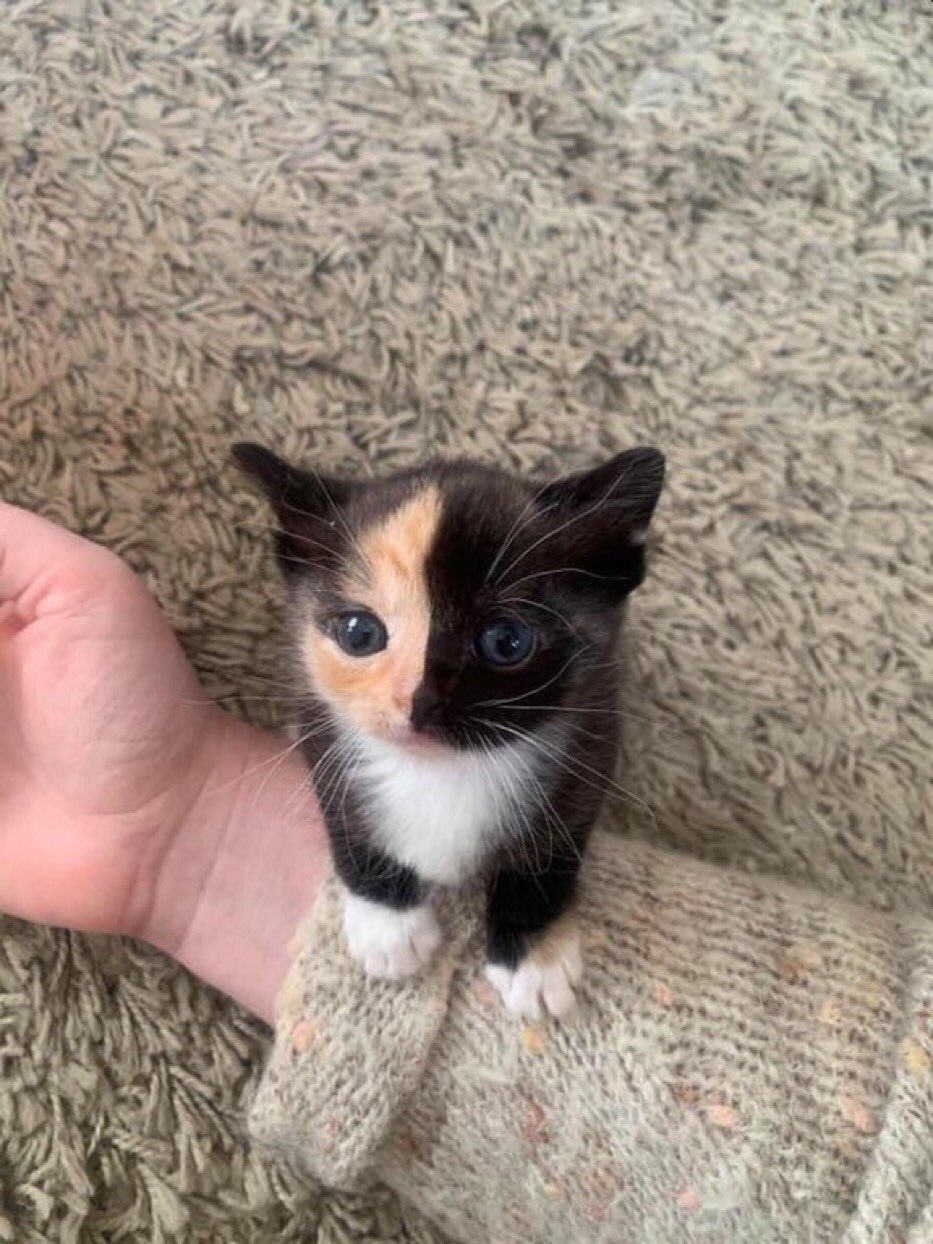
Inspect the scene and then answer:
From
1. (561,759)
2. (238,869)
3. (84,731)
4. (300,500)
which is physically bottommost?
(238,869)

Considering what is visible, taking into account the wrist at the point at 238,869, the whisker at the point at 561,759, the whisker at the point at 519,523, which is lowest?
the wrist at the point at 238,869

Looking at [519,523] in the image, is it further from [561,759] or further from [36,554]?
[36,554]

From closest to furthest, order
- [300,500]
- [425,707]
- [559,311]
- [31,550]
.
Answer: [425,707], [300,500], [31,550], [559,311]

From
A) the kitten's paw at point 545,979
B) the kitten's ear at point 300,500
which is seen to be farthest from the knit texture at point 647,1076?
the kitten's ear at point 300,500

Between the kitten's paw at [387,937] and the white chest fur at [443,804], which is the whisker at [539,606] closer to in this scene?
the white chest fur at [443,804]

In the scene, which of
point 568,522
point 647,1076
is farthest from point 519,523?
point 647,1076
